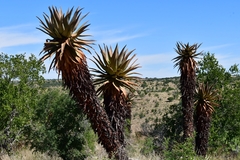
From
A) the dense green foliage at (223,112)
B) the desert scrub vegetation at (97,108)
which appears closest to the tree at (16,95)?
the desert scrub vegetation at (97,108)

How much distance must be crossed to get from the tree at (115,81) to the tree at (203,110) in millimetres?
6295

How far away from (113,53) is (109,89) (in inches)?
37.4

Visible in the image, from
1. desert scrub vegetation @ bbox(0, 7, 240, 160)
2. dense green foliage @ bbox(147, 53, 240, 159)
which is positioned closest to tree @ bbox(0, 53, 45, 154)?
desert scrub vegetation @ bbox(0, 7, 240, 160)

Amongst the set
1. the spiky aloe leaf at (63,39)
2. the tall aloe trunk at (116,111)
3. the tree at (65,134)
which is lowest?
the tree at (65,134)

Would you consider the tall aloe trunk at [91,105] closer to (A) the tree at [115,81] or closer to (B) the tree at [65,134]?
(A) the tree at [115,81]

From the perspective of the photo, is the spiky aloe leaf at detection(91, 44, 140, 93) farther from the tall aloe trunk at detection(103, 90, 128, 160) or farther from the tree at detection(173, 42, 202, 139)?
the tree at detection(173, 42, 202, 139)

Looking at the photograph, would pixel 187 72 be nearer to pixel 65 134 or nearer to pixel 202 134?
pixel 202 134

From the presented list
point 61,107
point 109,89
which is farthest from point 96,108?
point 61,107

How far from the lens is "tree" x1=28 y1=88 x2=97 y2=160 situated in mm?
21203

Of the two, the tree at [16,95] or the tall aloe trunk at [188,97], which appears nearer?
the tall aloe trunk at [188,97]

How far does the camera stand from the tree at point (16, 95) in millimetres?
18594

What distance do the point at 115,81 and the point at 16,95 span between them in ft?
33.4

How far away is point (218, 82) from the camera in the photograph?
79.0 feet

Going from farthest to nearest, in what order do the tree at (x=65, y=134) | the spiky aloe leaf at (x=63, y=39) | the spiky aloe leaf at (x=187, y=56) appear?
1. the tree at (x=65, y=134)
2. the spiky aloe leaf at (x=187, y=56)
3. the spiky aloe leaf at (x=63, y=39)
